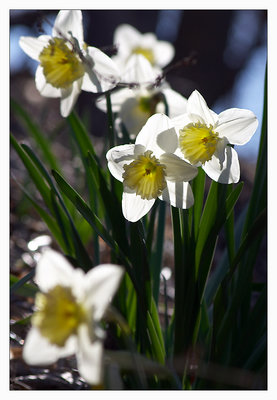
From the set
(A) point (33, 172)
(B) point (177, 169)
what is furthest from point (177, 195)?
(A) point (33, 172)

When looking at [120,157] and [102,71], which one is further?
[102,71]

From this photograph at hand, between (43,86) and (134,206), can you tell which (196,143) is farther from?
(43,86)

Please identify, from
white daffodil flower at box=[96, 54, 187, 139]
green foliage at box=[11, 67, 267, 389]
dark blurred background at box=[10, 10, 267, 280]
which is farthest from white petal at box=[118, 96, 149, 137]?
dark blurred background at box=[10, 10, 267, 280]

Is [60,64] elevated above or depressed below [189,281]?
above

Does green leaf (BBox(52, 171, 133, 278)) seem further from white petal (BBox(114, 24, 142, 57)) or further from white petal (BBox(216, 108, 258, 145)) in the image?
white petal (BBox(114, 24, 142, 57))

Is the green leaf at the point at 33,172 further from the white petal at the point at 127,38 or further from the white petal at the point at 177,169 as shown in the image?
the white petal at the point at 127,38

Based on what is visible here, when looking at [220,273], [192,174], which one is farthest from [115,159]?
[220,273]

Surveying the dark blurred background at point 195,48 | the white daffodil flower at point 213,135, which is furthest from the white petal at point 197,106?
the dark blurred background at point 195,48
